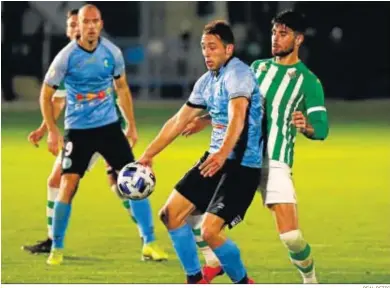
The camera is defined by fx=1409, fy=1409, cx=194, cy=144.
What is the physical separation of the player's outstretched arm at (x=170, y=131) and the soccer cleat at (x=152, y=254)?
75.2 inches

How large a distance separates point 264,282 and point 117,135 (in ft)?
6.45

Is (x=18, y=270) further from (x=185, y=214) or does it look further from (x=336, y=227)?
(x=336, y=227)

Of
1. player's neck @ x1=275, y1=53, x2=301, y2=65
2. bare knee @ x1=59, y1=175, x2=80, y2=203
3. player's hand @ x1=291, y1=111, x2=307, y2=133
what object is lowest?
bare knee @ x1=59, y1=175, x2=80, y2=203

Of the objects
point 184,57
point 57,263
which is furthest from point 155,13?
point 57,263

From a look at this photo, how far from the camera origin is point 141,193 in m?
9.56

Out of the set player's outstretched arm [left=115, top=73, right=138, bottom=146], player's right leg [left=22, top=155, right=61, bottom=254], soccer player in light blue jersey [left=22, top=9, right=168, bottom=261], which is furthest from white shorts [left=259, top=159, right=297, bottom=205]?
player's right leg [left=22, top=155, right=61, bottom=254]

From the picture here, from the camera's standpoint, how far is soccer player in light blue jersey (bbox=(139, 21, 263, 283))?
29.0ft

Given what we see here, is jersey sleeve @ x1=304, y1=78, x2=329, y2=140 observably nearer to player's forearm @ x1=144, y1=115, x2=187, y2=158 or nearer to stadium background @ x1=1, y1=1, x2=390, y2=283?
player's forearm @ x1=144, y1=115, x2=187, y2=158

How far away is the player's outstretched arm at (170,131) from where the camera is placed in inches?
360

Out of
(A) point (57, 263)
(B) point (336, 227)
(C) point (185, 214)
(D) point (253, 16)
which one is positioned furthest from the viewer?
(D) point (253, 16)

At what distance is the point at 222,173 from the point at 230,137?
0.41 meters

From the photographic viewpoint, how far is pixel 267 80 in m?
9.27

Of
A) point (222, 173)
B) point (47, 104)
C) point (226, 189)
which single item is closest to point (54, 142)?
point (47, 104)

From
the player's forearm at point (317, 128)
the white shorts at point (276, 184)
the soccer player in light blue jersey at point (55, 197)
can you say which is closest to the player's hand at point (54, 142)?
the soccer player in light blue jersey at point (55, 197)
